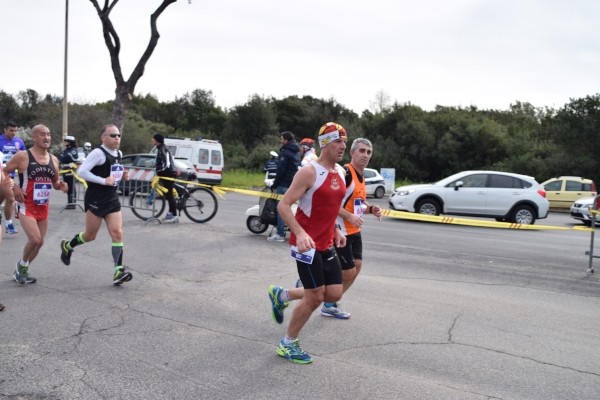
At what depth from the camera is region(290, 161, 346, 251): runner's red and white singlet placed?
486cm

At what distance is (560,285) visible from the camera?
8523 millimetres

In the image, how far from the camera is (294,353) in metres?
4.89

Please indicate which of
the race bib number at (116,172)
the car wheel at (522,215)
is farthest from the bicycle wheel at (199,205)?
the car wheel at (522,215)

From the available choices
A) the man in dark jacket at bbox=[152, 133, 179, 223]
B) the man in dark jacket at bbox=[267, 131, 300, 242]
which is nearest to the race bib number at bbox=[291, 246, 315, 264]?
the man in dark jacket at bbox=[267, 131, 300, 242]

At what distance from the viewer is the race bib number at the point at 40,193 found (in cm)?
728

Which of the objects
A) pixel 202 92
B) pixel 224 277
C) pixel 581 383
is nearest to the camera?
pixel 581 383

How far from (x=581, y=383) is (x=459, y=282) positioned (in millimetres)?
3826

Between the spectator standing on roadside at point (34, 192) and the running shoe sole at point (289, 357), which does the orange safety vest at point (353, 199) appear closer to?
the running shoe sole at point (289, 357)

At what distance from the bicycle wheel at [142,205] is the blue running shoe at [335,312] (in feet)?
26.5

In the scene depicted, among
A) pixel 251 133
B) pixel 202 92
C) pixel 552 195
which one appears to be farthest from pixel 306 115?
pixel 552 195

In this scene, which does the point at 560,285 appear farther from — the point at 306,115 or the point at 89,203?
the point at 306,115

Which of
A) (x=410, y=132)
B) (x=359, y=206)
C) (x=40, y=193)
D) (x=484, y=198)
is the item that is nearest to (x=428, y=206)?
(x=484, y=198)

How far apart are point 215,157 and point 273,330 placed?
75.9 feet

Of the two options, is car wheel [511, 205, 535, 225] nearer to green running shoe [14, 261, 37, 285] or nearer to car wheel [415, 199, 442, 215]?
car wheel [415, 199, 442, 215]
